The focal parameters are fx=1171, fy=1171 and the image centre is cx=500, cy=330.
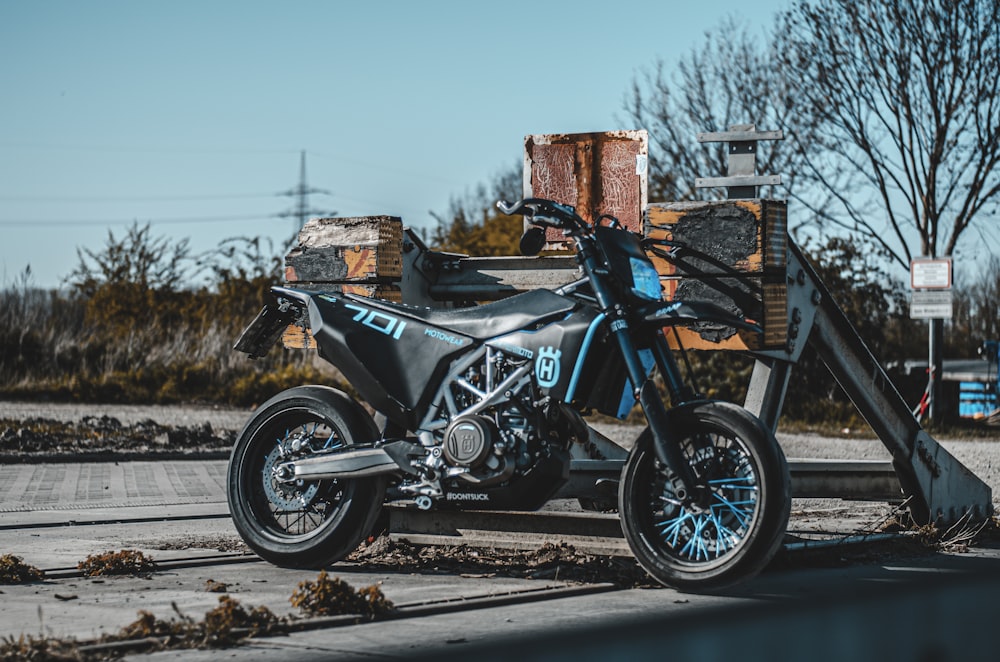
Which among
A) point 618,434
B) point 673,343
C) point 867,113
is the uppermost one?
point 867,113

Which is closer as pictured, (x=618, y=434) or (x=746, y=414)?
(x=746, y=414)

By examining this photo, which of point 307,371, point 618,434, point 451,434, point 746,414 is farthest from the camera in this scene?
point 307,371

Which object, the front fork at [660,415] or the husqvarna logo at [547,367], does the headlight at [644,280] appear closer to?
the front fork at [660,415]

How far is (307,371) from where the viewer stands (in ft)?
63.1

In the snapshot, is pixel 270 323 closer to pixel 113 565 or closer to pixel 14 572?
pixel 113 565

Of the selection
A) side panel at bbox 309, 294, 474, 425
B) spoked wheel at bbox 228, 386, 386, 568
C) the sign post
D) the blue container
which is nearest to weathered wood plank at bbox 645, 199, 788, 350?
side panel at bbox 309, 294, 474, 425

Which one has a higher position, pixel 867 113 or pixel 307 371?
pixel 867 113

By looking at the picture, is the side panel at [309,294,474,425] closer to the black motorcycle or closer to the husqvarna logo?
the black motorcycle

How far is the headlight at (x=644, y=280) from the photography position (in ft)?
15.6

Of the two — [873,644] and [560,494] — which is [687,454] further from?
[873,644]

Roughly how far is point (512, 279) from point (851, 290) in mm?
15526

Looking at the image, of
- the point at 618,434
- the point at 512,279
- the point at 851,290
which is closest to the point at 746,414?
the point at 512,279

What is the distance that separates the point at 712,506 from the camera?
4422 millimetres

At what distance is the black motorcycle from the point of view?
4438 millimetres
